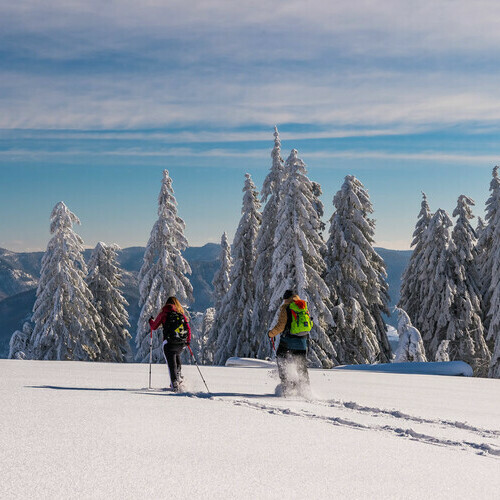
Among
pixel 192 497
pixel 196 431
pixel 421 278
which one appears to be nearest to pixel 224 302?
pixel 421 278

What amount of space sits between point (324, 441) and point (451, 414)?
3.20 metres

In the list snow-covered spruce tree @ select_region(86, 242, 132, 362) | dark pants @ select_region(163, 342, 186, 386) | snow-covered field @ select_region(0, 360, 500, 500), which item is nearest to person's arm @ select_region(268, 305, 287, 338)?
snow-covered field @ select_region(0, 360, 500, 500)

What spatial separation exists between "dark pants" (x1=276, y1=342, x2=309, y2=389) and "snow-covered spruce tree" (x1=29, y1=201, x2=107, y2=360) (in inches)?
866

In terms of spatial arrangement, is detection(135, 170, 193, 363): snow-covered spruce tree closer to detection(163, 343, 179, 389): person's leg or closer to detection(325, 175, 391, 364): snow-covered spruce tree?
detection(325, 175, 391, 364): snow-covered spruce tree

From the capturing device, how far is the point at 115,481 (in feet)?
13.0

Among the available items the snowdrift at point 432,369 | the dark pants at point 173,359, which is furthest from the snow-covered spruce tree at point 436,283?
the dark pants at point 173,359

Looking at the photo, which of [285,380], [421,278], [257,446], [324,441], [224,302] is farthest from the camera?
[421,278]

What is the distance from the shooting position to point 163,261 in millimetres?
29844

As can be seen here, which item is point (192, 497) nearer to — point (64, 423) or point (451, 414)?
point (64, 423)

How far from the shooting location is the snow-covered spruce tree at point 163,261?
97.9ft

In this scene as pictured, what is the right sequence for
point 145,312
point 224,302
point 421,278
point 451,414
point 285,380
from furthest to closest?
point 421,278, point 224,302, point 145,312, point 285,380, point 451,414

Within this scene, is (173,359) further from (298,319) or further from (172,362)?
(298,319)

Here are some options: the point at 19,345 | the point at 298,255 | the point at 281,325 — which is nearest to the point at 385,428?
the point at 281,325

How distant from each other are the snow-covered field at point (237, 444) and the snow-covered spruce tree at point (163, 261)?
20.3 metres
